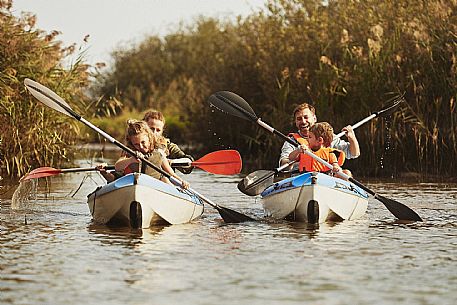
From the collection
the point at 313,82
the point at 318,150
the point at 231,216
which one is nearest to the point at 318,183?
the point at 318,150

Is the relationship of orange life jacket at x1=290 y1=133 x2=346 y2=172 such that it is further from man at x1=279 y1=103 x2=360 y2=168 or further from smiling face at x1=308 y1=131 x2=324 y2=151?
man at x1=279 y1=103 x2=360 y2=168

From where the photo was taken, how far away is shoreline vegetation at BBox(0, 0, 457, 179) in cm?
1453

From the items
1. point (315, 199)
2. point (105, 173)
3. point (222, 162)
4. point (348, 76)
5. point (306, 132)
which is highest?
point (348, 76)

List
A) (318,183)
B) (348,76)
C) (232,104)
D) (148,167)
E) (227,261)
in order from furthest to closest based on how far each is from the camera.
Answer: (348,76) → (232,104) → (148,167) → (318,183) → (227,261)

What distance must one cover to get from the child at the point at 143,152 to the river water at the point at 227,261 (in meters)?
0.56

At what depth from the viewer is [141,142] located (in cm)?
976

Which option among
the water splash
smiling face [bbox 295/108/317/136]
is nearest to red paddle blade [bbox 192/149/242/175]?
smiling face [bbox 295/108/317/136]

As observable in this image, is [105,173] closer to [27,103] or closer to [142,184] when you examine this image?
[142,184]

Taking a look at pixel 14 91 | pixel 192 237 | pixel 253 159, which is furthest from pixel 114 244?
pixel 253 159

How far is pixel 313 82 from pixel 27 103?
496cm

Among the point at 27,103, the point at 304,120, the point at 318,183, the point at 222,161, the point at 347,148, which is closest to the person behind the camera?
the point at 318,183

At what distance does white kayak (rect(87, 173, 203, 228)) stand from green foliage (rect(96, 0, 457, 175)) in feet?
19.7

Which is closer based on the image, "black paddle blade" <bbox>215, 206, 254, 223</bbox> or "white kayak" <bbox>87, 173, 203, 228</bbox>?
"white kayak" <bbox>87, 173, 203, 228</bbox>

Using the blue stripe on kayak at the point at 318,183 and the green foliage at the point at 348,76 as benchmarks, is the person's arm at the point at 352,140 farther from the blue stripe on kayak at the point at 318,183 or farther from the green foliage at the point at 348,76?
the green foliage at the point at 348,76
